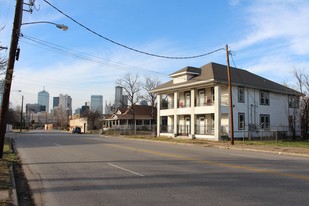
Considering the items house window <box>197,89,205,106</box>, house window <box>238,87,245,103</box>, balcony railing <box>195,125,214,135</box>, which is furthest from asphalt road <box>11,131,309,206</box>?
house window <box>197,89,205,106</box>

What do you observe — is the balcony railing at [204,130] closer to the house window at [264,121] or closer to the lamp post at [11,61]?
the house window at [264,121]

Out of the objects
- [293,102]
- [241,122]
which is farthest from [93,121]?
[241,122]

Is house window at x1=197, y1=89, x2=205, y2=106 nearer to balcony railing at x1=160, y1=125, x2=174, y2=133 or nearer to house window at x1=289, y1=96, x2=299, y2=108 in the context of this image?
balcony railing at x1=160, y1=125, x2=174, y2=133

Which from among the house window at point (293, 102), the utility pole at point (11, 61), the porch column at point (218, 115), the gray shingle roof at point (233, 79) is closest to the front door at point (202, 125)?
the porch column at point (218, 115)

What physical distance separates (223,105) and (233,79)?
333 cm

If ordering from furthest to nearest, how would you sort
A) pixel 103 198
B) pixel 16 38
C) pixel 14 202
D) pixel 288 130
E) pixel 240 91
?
pixel 288 130, pixel 240 91, pixel 16 38, pixel 103 198, pixel 14 202

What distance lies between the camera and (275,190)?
909cm

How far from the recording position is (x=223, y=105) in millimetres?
38781

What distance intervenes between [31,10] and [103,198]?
46.4 feet

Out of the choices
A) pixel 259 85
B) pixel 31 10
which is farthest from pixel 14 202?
pixel 259 85

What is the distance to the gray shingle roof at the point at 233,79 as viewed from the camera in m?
38.8

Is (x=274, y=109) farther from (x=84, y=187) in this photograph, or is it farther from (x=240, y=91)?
(x=84, y=187)

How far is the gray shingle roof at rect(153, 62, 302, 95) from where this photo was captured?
3878cm

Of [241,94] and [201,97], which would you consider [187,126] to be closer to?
[201,97]
